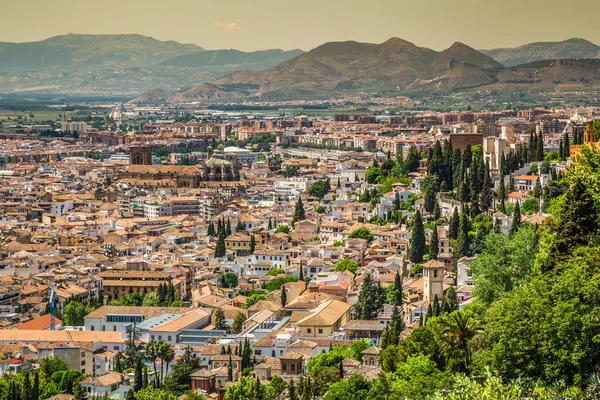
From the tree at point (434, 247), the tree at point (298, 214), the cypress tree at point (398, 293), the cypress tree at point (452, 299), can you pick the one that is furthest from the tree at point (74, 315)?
the tree at point (298, 214)

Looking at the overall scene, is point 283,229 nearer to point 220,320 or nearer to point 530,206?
point 530,206

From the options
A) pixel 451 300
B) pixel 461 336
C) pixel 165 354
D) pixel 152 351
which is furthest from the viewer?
pixel 451 300

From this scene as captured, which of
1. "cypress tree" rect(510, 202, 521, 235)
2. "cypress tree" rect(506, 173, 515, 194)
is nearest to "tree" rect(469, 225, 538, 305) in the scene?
"cypress tree" rect(510, 202, 521, 235)

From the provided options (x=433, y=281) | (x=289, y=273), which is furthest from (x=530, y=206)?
(x=289, y=273)

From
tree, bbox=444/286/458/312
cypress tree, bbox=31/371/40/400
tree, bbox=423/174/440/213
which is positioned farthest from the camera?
tree, bbox=423/174/440/213

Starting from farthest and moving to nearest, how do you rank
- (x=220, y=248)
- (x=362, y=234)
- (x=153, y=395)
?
(x=220, y=248) → (x=362, y=234) → (x=153, y=395)

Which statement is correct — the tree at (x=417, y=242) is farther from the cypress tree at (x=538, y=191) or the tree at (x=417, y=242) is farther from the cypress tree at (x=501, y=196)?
the cypress tree at (x=538, y=191)

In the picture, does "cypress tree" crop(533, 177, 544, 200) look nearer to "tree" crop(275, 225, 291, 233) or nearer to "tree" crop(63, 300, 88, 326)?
"tree" crop(275, 225, 291, 233)
